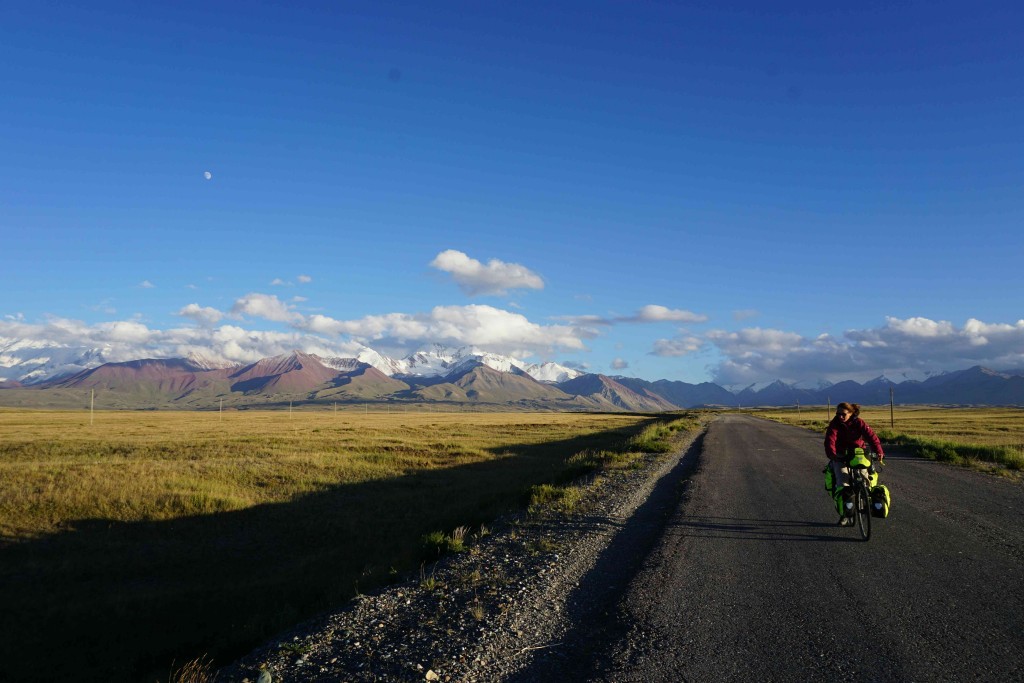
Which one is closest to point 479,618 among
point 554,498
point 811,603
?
point 811,603

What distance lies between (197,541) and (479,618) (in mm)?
16495

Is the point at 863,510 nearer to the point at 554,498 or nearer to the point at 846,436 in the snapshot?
the point at 846,436

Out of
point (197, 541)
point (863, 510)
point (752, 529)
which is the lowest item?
point (197, 541)

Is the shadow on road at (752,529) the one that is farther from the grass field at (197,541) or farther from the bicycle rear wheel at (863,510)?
the grass field at (197,541)

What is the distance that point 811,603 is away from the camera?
25.0ft

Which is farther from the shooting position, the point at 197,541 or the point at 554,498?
the point at 197,541

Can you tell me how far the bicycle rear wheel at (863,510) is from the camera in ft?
35.8

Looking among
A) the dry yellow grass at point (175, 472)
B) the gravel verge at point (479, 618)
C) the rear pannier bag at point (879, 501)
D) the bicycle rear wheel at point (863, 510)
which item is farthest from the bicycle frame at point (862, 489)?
the dry yellow grass at point (175, 472)

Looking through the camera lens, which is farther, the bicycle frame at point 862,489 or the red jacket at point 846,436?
the red jacket at point 846,436

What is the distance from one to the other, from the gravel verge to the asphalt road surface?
0.57 ft

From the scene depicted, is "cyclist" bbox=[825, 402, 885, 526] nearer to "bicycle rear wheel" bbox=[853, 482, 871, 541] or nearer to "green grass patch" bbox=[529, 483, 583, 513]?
"bicycle rear wheel" bbox=[853, 482, 871, 541]

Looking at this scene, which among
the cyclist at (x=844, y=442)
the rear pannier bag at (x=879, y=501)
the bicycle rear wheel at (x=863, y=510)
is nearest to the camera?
the bicycle rear wheel at (x=863, y=510)

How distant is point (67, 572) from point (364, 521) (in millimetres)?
9225

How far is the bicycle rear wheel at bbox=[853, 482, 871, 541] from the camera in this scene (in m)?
10.9
